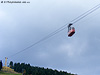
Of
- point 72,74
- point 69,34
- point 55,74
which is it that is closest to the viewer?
Answer: point 69,34

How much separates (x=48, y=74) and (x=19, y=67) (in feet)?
182

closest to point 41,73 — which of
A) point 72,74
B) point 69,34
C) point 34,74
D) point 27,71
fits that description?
point 34,74

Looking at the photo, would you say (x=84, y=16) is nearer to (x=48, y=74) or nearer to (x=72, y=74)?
(x=48, y=74)

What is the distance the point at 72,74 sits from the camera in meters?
171

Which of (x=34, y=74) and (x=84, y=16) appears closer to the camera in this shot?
(x=84, y=16)

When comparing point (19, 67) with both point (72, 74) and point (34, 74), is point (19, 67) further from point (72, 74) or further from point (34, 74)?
point (72, 74)

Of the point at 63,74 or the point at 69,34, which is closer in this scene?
the point at 69,34

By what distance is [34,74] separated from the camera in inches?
5290

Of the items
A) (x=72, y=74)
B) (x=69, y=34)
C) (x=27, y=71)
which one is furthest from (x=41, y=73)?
(x=69, y=34)

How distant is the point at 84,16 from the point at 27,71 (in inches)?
5488

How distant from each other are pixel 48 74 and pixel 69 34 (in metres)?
119

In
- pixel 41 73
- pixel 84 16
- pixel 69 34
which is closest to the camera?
pixel 84 16

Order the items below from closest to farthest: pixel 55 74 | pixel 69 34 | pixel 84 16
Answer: pixel 84 16 < pixel 69 34 < pixel 55 74

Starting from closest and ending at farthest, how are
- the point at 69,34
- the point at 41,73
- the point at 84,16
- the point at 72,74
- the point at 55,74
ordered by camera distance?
the point at 84,16, the point at 69,34, the point at 41,73, the point at 55,74, the point at 72,74
